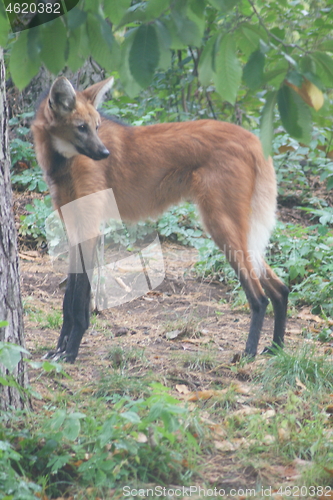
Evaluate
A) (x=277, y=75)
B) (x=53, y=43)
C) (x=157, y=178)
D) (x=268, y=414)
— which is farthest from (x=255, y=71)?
(x=157, y=178)

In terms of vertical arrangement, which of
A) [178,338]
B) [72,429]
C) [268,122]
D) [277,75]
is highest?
[277,75]

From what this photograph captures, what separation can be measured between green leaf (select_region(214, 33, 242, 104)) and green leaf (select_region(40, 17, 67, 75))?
1.22 ft

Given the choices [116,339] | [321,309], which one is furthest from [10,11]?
[321,309]

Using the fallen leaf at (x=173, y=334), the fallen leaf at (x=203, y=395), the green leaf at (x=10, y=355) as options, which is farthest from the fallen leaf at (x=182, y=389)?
the green leaf at (x=10, y=355)

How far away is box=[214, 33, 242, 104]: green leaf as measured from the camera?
1.12m

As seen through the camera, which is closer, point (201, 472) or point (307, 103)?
point (307, 103)

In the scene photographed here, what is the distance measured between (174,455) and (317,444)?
0.61 m

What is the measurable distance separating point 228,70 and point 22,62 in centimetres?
50

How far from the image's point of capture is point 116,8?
111 cm

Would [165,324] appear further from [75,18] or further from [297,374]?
[75,18]

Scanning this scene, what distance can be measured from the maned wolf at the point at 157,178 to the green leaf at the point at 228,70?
216 cm

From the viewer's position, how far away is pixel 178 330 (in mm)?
3529

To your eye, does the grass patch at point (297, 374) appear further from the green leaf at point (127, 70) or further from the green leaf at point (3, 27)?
the green leaf at point (3, 27)

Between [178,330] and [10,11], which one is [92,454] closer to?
[10,11]
